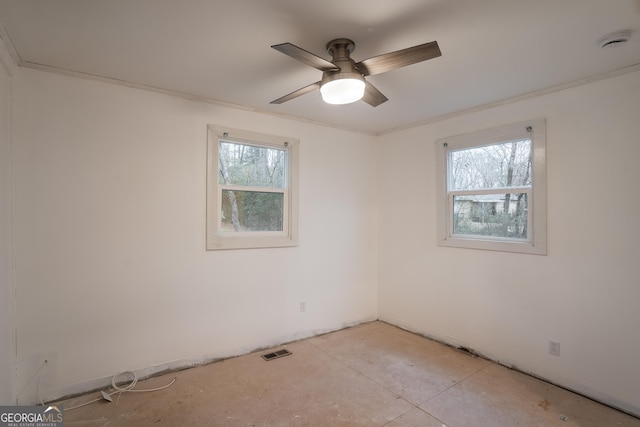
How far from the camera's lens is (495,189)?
9.97 feet

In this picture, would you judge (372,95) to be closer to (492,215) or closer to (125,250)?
(492,215)

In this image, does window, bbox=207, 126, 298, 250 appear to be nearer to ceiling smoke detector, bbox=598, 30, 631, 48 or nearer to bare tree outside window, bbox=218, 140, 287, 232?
bare tree outside window, bbox=218, 140, 287, 232

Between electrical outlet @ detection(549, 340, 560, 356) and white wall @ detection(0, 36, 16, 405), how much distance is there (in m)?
4.03

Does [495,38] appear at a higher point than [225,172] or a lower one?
higher

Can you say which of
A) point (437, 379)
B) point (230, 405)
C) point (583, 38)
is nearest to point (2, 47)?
point (230, 405)

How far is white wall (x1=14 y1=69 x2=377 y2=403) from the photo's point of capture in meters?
2.27

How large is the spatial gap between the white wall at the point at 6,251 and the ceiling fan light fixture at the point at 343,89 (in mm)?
2018

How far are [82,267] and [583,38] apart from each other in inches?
153

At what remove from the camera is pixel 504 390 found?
2.48m

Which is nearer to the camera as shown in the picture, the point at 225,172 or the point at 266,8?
the point at 266,8

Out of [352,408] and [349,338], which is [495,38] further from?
[349,338]

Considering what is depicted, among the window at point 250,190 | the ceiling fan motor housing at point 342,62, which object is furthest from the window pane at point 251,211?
the ceiling fan motor housing at point 342,62

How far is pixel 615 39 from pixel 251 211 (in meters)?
3.09

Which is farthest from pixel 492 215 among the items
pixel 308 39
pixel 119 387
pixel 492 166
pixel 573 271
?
pixel 119 387
